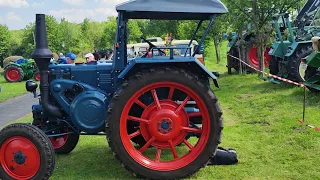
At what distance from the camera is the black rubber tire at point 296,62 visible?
33.8ft

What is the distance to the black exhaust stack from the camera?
495 centimetres

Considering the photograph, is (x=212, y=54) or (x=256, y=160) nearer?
(x=256, y=160)

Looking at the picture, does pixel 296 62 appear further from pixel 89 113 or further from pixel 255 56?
pixel 89 113

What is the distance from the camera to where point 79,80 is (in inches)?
209

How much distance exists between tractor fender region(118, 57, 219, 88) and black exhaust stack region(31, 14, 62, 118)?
42.7 inches

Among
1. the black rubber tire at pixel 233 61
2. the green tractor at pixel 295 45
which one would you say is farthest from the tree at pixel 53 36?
the green tractor at pixel 295 45

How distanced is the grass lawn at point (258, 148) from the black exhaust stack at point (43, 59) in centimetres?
83

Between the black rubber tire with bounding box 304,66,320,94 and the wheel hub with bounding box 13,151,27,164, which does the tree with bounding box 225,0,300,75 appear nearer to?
the black rubber tire with bounding box 304,66,320,94

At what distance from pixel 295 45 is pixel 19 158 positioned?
8.38m

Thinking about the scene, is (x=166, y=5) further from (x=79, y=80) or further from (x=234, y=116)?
(x=234, y=116)

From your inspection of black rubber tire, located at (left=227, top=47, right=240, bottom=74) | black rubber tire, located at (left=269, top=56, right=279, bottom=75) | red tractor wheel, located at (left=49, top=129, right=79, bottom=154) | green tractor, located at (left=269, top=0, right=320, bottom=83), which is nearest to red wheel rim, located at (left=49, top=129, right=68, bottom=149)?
red tractor wheel, located at (left=49, top=129, right=79, bottom=154)

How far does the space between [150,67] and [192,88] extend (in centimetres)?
59

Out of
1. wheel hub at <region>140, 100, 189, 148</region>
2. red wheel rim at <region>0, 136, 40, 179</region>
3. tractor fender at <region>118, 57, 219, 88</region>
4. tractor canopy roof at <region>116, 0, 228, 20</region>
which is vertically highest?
tractor canopy roof at <region>116, 0, 228, 20</region>

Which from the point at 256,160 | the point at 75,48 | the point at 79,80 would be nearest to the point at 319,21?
the point at 256,160
